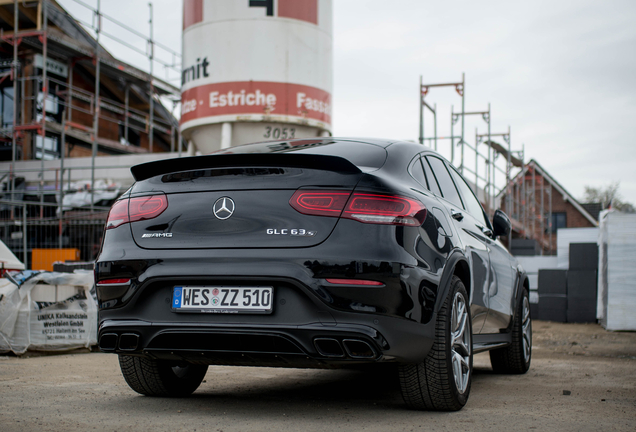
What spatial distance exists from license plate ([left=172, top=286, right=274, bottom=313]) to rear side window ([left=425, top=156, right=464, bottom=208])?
5.35 ft

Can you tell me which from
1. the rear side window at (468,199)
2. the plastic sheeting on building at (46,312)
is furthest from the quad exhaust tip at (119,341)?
the plastic sheeting on building at (46,312)

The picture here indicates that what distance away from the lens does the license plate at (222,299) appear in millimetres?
3330

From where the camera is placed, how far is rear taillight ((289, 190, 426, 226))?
3354 mm

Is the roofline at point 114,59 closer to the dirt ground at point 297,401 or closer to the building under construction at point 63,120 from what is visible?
the building under construction at point 63,120

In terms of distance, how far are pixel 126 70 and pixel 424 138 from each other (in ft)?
42.5

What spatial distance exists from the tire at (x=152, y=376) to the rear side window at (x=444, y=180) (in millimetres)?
2000

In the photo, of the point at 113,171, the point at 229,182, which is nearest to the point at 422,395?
the point at 229,182

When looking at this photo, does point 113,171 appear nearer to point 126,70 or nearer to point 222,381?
point 126,70

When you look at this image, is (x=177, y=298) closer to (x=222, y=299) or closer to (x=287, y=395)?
(x=222, y=299)

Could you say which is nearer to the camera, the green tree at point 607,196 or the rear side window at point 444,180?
the rear side window at point 444,180

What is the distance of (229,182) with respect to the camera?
11.8ft

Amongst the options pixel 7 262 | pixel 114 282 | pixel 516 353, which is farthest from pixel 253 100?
pixel 114 282

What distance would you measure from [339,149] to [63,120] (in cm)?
1689

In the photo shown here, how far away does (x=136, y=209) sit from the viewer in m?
3.75
